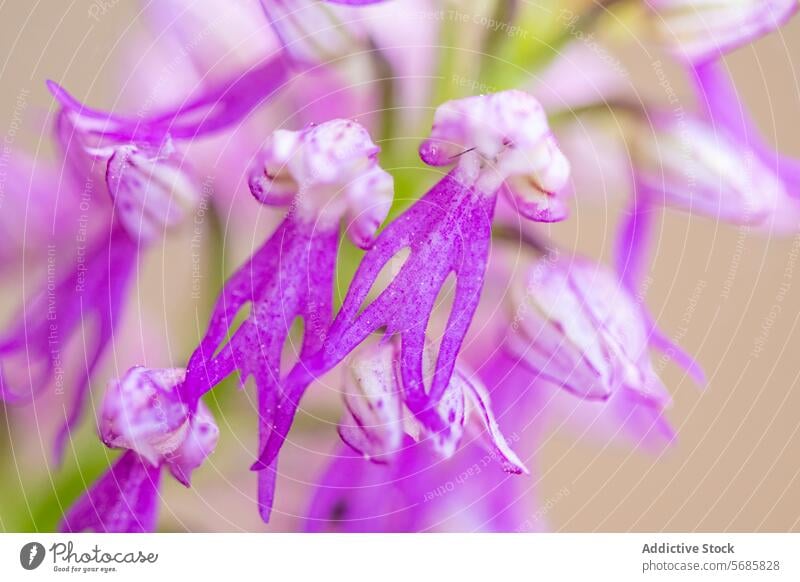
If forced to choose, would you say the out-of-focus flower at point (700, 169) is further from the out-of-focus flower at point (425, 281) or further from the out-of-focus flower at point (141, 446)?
the out-of-focus flower at point (141, 446)

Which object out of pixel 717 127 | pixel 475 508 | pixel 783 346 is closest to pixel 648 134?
pixel 717 127

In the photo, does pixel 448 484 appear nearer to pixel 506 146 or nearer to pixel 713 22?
pixel 506 146

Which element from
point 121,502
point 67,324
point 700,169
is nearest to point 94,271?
point 67,324

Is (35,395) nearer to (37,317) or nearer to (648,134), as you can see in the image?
(37,317)
